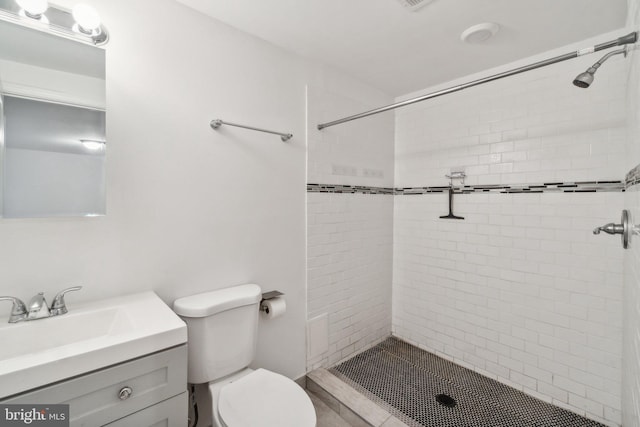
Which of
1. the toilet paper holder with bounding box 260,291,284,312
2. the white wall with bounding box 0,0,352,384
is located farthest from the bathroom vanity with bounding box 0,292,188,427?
the toilet paper holder with bounding box 260,291,284,312

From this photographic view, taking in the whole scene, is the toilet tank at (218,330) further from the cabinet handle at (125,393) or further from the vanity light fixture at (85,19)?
the vanity light fixture at (85,19)

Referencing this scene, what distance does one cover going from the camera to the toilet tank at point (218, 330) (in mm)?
1463

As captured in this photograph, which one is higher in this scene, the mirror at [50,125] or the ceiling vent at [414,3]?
the ceiling vent at [414,3]

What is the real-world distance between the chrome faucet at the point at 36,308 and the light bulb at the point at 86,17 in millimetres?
1085

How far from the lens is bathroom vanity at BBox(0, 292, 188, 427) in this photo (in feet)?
2.85

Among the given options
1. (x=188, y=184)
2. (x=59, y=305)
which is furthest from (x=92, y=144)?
(x=59, y=305)

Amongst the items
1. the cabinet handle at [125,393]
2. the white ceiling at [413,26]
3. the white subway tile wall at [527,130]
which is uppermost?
the white ceiling at [413,26]

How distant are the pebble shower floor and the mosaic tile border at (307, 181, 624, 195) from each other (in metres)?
1.42

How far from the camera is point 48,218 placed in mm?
1250

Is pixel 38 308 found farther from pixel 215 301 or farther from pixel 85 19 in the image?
pixel 85 19

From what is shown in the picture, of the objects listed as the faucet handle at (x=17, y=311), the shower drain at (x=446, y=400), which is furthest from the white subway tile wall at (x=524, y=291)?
the faucet handle at (x=17, y=311)

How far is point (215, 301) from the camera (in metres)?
1.53

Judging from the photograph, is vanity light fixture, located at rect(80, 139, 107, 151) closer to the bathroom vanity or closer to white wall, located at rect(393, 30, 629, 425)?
the bathroom vanity

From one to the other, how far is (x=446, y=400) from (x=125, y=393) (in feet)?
6.30
